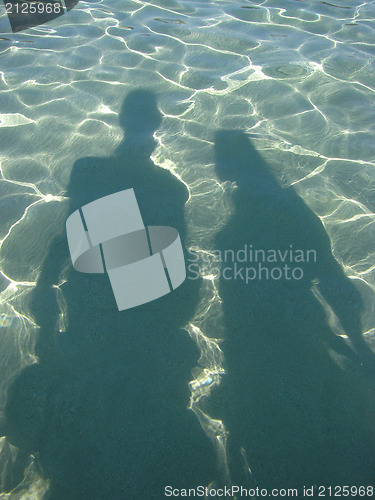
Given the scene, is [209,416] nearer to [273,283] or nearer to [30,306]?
[273,283]

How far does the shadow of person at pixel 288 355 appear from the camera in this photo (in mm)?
1961

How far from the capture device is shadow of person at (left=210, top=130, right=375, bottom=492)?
1961 millimetres
